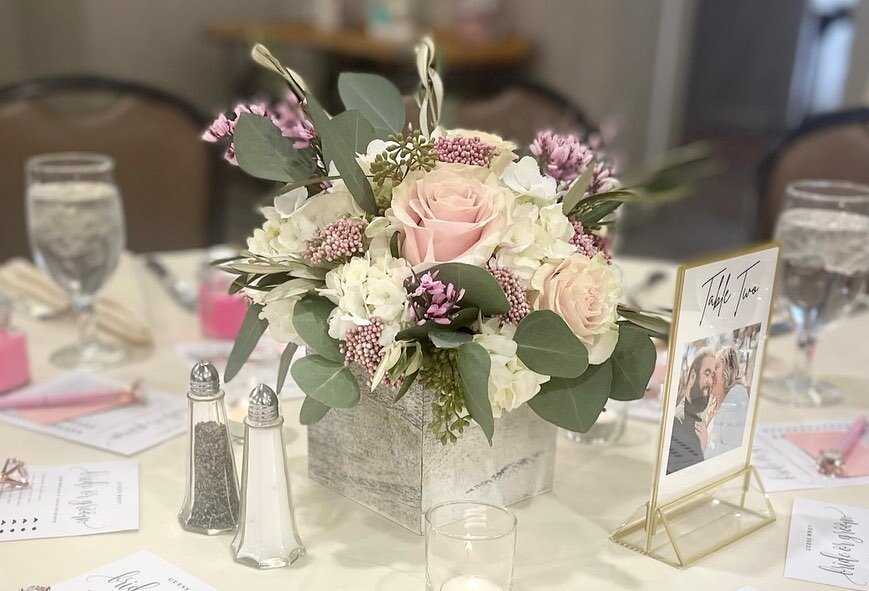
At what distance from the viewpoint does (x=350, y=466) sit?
2.99ft

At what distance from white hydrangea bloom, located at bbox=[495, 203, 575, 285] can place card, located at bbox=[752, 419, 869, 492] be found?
37cm

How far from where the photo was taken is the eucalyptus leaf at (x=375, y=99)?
0.92 meters

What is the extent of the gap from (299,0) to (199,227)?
3.32m

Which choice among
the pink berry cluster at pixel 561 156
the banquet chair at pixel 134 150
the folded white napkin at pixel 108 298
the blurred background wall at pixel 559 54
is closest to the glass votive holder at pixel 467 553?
the pink berry cluster at pixel 561 156

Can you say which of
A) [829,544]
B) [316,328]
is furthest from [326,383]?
[829,544]

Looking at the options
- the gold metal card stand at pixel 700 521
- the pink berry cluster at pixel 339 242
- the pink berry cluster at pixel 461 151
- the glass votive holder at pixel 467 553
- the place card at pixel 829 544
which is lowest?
the place card at pixel 829 544

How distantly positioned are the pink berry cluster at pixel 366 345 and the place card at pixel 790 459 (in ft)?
1.52

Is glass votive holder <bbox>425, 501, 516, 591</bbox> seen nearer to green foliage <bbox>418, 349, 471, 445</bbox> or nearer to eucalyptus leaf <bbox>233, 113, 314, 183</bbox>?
green foliage <bbox>418, 349, 471, 445</bbox>

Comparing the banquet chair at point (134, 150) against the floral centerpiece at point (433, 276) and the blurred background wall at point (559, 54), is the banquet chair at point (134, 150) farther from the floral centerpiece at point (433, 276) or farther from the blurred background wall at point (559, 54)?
the blurred background wall at point (559, 54)

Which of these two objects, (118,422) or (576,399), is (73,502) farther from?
(576,399)

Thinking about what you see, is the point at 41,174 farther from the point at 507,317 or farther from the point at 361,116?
the point at 507,317

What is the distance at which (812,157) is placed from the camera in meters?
1.95

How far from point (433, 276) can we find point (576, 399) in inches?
6.7

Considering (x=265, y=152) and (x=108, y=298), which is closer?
(x=265, y=152)
